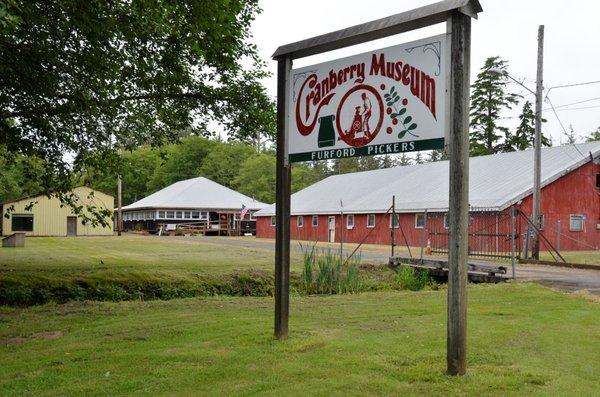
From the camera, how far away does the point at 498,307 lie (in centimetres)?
1007

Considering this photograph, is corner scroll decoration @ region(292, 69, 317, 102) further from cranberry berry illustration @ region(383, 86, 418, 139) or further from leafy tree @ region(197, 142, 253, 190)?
leafy tree @ region(197, 142, 253, 190)

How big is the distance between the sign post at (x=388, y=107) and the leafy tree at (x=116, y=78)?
4180 millimetres

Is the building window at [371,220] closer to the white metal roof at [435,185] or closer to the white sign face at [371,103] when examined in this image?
the white metal roof at [435,185]

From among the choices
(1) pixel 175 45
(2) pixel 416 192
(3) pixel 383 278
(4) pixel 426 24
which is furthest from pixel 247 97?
(2) pixel 416 192

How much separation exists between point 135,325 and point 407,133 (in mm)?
4738

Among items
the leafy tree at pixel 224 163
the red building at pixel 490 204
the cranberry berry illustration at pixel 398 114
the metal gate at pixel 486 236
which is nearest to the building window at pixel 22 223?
the red building at pixel 490 204

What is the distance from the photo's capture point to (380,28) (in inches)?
250

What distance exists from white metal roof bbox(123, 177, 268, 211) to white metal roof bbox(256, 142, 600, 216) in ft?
42.9

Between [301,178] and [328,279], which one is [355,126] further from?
[301,178]

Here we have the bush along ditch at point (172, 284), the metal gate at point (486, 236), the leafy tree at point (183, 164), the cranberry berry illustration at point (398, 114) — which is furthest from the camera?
the leafy tree at point (183, 164)

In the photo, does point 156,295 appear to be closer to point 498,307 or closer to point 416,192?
point 498,307

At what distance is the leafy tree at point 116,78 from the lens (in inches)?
408

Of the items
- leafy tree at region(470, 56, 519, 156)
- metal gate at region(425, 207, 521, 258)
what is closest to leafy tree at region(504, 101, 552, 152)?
leafy tree at region(470, 56, 519, 156)

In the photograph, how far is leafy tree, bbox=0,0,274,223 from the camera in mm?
10367
